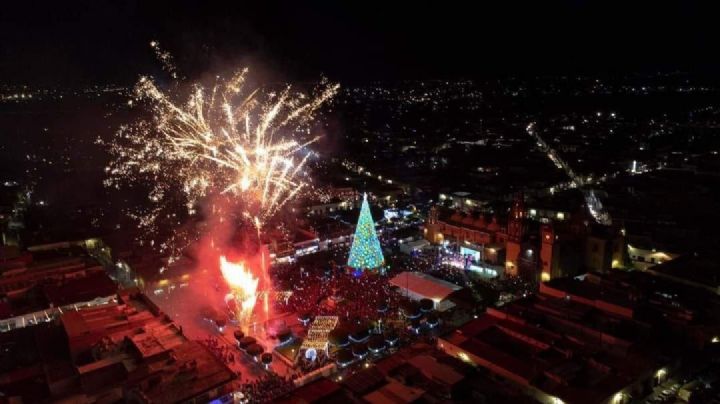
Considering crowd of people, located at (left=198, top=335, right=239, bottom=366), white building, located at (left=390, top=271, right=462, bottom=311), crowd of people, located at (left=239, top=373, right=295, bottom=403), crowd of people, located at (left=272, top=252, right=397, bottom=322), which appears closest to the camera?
crowd of people, located at (left=239, top=373, right=295, bottom=403)

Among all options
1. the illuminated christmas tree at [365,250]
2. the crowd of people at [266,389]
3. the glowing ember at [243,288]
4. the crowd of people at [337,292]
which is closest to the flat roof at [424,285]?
the crowd of people at [337,292]

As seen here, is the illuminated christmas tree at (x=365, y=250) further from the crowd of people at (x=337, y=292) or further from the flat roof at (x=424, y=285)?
the flat roof at (x=424, y=285)

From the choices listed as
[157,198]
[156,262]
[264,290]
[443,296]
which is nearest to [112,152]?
[157,198]

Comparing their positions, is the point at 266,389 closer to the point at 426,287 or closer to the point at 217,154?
the point at 426,287

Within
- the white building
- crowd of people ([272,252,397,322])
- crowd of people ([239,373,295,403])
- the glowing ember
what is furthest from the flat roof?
crowd of people ([239,373,295,403])

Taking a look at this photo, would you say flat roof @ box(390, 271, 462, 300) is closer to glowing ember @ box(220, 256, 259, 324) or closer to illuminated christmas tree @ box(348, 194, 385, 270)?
illuminated christmas tree @ box(348, 194, 385, 270)

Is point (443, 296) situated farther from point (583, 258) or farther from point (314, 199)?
point (314, 199)

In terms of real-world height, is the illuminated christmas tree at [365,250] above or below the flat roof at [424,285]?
above
